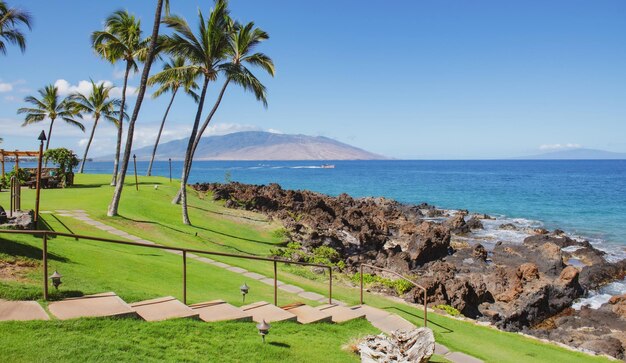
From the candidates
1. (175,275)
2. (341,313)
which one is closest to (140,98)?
(175,275)

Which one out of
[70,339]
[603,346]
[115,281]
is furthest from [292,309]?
[603,346]

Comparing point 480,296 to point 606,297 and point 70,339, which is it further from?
point 70,339

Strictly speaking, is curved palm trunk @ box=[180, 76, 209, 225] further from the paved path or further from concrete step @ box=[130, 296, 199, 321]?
concrete step @ box=[130, 296, 199, 321]

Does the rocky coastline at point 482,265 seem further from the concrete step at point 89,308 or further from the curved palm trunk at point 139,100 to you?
the concrete step at point 89,308

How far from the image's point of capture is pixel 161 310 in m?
7.65

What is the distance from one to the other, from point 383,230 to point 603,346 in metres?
20.9

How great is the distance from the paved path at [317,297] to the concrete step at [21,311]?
6796mm

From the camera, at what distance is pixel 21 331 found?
5852mm

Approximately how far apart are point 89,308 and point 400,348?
512 centimetres

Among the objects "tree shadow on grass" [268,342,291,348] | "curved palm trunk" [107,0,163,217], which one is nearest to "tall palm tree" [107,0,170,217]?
"curved palm trunk" [107,0,163,217]

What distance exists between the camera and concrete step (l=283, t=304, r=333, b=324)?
9199mm

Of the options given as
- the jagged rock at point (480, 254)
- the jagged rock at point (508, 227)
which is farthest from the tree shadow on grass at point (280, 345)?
the jagged rock at point (508, 227)

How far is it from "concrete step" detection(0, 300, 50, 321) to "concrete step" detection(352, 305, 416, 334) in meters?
6.79

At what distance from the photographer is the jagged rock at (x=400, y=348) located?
7092 mm
